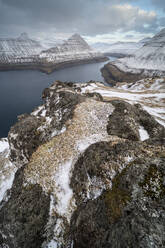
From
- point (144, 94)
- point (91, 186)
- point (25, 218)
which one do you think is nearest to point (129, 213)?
point (91, 186)

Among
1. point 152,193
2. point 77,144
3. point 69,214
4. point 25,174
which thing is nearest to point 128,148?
point 152,193

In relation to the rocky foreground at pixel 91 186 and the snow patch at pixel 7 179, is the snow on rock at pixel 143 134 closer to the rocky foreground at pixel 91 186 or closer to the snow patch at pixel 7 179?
the rocky foreground at pixel 91 186

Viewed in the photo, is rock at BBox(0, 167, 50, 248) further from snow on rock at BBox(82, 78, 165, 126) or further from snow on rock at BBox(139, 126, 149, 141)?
snow on rock at BBox(82, 78, 165, 126)

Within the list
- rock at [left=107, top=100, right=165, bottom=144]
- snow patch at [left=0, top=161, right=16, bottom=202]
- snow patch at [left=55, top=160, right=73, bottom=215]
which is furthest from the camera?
snow patch at [left=0, top=161, right=16, bottom=202]

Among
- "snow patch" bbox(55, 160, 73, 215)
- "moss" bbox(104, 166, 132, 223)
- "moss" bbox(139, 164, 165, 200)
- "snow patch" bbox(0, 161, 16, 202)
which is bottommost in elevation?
"snow patch" bbox(0, 161, 16, 202)

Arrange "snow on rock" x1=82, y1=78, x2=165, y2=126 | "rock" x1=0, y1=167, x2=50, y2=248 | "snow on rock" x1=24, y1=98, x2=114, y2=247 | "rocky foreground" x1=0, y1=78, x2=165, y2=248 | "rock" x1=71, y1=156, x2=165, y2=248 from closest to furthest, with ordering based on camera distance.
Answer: "rock" x1=71, y1=156, x2=165, y2=248, "rocky foreground" x1=0, y1=78, x2=165, y2=248, "rock" x1=0, y1=167, x2=50, y2=248, "snow on rock" x1=24, y1=98, x2=114, y2=247, "snow on rock" x1=82, y1=78, x2=165, y2=126

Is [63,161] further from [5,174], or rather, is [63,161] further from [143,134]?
[5,174]

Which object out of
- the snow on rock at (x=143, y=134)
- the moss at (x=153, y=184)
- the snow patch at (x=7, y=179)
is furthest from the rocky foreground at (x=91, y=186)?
the snow patch at (x=7, y=179)

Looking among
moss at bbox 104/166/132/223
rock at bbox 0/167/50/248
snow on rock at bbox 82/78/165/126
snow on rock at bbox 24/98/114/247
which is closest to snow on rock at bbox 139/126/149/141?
snow on rock at bbox 24/98/114/247
